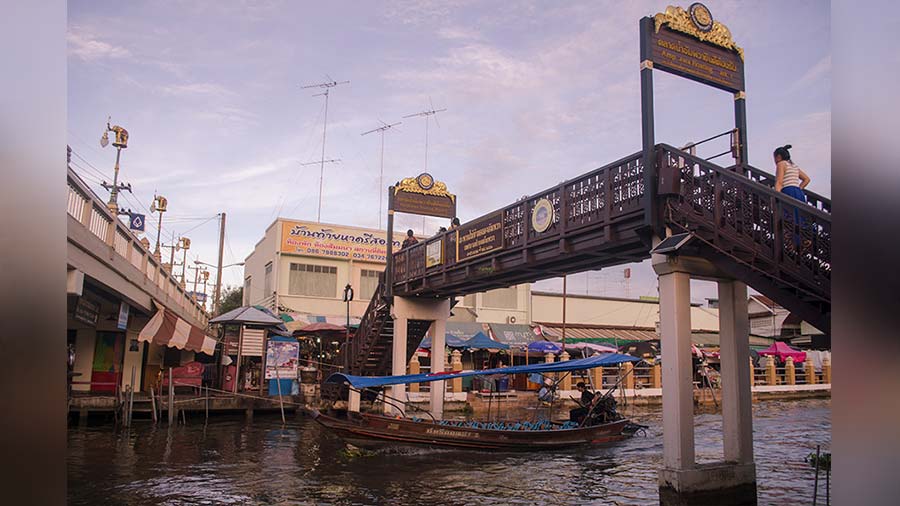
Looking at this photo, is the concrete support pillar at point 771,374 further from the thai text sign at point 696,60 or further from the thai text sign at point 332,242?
the thai text sign at point 696,60

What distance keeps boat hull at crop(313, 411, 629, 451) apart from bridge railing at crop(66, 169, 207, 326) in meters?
7.38

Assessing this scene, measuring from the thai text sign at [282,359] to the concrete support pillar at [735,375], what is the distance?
60.9 ft

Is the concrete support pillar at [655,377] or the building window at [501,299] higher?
the building window at [501,299]

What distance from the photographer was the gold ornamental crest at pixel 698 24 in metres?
11.1

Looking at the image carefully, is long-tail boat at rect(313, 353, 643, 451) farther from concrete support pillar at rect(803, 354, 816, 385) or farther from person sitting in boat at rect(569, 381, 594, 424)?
concrete support pillar at rect(803, 354, 816, 385)

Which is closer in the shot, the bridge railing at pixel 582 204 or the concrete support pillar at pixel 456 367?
the bridge railing at pixel 582 204

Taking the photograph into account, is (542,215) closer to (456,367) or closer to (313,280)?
(456,367)

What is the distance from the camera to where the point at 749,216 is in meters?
9.72

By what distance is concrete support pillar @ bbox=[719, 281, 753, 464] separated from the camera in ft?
37.0

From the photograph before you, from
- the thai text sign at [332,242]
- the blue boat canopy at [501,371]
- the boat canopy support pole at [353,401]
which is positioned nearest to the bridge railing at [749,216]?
the blue boat canopy at [501,371]

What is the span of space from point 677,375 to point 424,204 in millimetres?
12944

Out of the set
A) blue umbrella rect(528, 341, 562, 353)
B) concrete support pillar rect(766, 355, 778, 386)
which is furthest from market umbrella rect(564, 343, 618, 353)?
concrete support pillar rect(766, 355, 778, 386)
